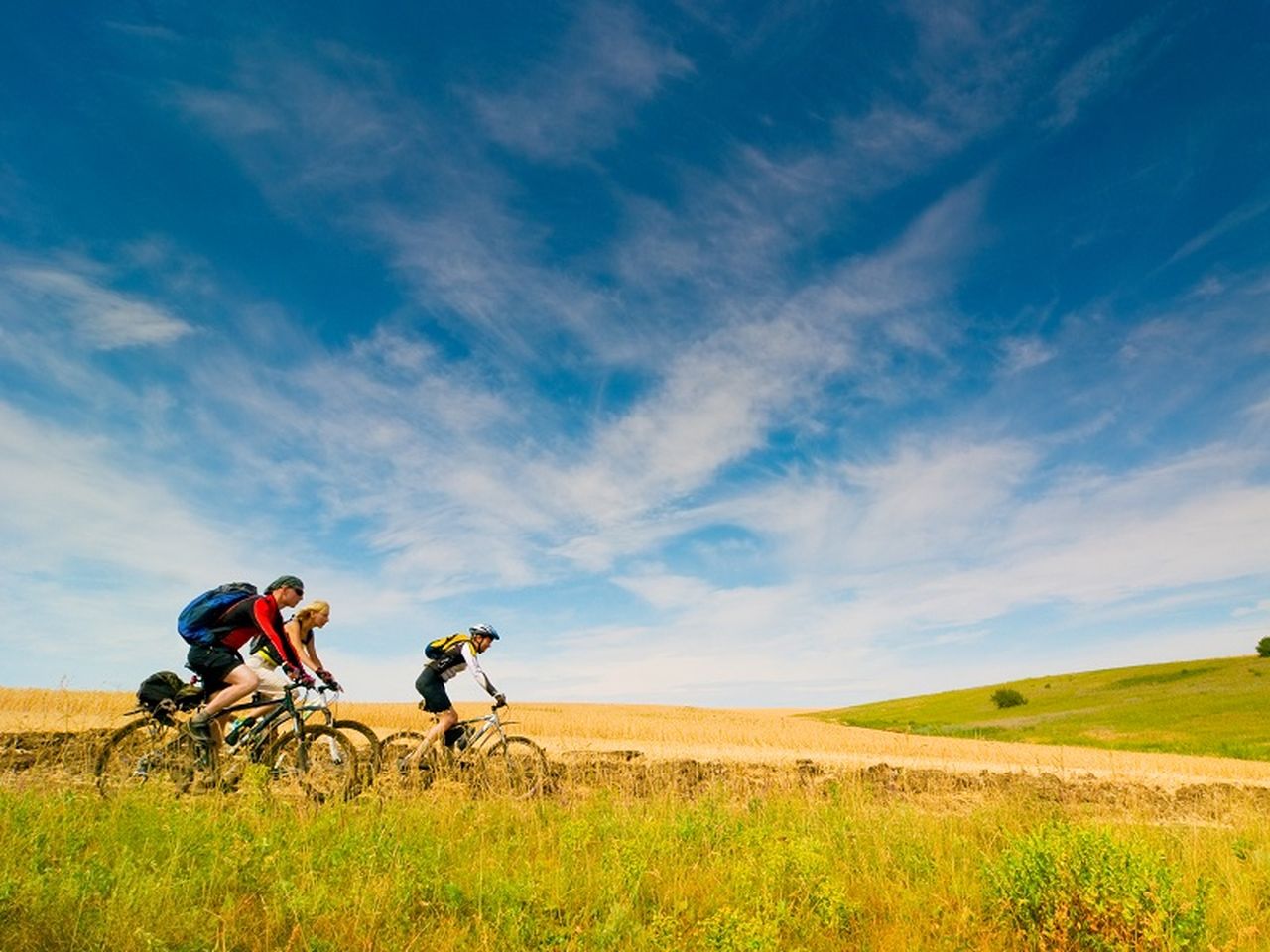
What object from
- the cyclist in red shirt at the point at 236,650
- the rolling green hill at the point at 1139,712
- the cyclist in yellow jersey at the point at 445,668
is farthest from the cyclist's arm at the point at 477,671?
the rolling green hill at the point at 1139,712

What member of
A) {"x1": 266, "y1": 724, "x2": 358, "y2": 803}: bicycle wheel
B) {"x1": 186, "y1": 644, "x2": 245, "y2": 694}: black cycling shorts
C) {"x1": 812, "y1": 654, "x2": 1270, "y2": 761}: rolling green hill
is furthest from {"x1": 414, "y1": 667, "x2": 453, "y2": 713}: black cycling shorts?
{"x1": 812, "y1": 654, "x2": 1270, "y2": 761}: rolling green hill

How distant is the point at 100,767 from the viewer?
9.43m

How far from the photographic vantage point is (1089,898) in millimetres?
6156

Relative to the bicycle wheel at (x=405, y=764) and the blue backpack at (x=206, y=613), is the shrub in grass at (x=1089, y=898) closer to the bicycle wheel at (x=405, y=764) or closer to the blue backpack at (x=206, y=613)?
the bicycle wheel at (x=405, y=764)

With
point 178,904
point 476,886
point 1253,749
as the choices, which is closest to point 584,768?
point 476,886

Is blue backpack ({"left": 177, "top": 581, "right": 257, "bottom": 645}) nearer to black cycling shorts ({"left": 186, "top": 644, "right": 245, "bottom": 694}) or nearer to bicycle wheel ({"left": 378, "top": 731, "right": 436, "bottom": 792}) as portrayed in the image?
black cycling shorts ({"left": 186, "top": 644, "right": 245, "bottom": 694})

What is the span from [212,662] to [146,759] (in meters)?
1.36

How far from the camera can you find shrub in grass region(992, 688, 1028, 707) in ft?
252

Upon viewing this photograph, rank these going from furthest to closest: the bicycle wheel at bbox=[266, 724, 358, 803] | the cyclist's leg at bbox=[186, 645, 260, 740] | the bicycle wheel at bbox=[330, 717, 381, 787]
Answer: the bicycle wheel at bbox=[330, 717, 381, 787], the bicycle wheel at bbox=[266, 724, 358, 803], the cyclist's leg at bbox=[186, 645, 260, 740]

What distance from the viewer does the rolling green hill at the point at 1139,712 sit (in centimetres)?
4506

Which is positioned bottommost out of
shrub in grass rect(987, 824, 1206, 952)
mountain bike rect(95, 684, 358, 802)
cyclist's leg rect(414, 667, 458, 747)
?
shrub in grass rect(987, 824, 1206, 952)

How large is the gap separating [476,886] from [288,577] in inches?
209

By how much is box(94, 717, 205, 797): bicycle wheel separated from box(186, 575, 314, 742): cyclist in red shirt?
0.99 ft

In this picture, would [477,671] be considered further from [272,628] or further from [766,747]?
[766,747]
